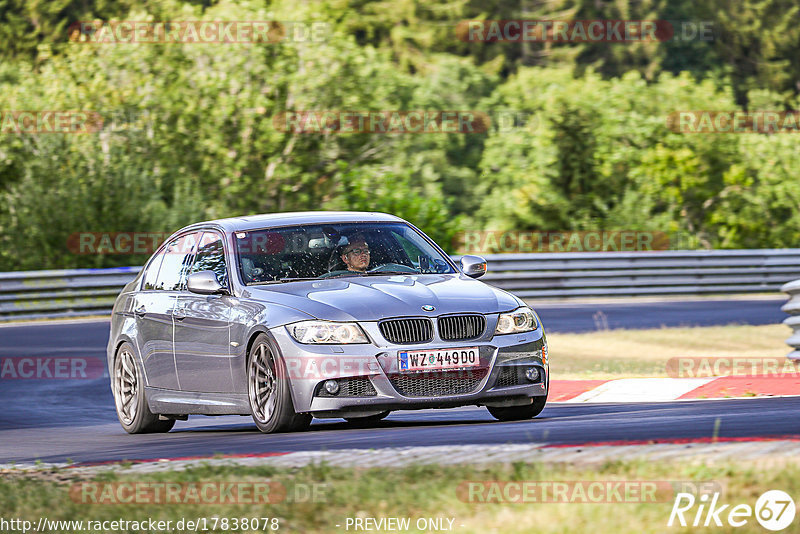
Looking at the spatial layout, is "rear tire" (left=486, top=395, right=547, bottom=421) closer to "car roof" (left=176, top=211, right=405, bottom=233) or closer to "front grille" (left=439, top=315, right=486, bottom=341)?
"front grille" (left=439, top=315, right=486, bottom=341)

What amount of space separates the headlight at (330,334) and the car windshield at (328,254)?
94cm

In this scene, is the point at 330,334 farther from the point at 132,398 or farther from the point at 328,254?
the point at 132,398

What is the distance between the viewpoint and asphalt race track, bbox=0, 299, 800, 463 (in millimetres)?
8039

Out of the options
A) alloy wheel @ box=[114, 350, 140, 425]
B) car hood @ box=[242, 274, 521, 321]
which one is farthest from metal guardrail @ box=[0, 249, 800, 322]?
car hood @ box=[242, 274, 521, 321]

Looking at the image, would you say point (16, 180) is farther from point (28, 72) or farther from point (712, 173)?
point (712, 173)

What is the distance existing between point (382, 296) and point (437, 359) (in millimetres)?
574

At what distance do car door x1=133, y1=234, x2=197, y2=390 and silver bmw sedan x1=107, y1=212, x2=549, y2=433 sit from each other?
0.06 ft

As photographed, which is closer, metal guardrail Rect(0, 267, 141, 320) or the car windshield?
the car windshield

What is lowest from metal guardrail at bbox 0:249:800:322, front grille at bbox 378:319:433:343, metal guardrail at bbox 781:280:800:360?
metal guardrail at bbox 0:249:800:322

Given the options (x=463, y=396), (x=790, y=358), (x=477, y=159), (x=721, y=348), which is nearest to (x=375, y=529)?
(x=463, y=396)

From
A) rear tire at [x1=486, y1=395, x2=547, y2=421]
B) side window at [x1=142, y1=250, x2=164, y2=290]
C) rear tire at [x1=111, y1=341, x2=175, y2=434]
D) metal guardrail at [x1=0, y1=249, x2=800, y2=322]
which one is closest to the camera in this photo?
rear tire at [x1=486, y1=395, x2=547, y2=421]

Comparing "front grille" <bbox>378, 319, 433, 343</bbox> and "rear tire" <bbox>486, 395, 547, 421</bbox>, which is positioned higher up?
"front grille" <bbox>378, 319, 433, 343</bbox>

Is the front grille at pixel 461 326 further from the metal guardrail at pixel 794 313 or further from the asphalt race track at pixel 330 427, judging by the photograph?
the metal guardrail at pixel 794 313

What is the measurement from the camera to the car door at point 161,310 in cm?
1095
